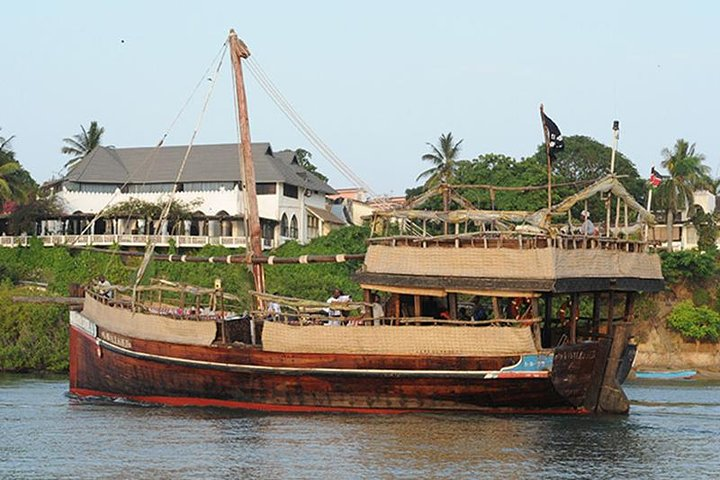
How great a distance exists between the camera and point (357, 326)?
20.1 metres

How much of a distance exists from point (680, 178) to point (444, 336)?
3415cm

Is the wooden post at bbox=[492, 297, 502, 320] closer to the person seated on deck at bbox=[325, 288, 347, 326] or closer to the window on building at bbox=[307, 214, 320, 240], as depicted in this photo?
the person seated on deck at bbox=[325, 288, 347, 326]

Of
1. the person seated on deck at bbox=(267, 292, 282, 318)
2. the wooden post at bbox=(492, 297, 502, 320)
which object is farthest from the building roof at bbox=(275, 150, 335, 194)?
the wooden post at bbox=(492, 297, 502, 320)

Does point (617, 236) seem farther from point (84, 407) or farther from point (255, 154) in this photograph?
point (255, 154)

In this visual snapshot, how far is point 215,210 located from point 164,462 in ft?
119

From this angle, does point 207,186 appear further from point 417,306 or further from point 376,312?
point 417,306

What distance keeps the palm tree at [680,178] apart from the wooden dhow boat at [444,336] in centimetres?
2948

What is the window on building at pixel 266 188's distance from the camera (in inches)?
2062

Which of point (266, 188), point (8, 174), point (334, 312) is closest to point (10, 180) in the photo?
point (8, 174)

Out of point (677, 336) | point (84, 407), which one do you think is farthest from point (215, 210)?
point (84, 407)

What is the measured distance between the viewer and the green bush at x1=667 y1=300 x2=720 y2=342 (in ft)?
137

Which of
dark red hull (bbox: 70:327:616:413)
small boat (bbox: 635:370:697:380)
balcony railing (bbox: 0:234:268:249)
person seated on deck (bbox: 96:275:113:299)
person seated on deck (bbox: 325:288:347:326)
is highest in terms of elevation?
balcony railing (bbox: 0:234:268:249)

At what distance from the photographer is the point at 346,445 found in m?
16.5

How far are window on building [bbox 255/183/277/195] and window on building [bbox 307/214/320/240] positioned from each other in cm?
419
